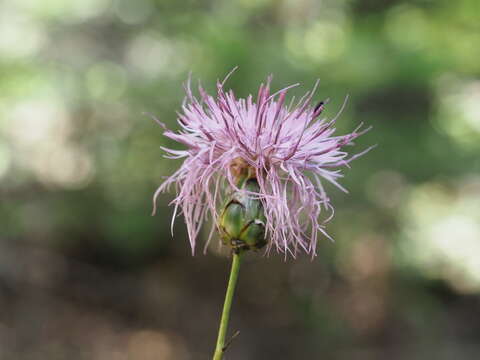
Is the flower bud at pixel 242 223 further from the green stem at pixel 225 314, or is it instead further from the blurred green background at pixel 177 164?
the blurred green background at pixel 177 164

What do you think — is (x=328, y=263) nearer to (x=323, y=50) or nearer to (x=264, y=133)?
(x=323, y=50)

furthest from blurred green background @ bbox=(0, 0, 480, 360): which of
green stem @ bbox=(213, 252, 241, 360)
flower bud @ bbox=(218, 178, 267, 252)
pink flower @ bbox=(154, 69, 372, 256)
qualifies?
green stem @ bbox=(213, 252, 241, 360)

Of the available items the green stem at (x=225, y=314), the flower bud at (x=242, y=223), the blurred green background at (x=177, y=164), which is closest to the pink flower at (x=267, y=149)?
the flower bud at (x=242, y=223)

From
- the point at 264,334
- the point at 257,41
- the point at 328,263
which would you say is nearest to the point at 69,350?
the point at 264,334

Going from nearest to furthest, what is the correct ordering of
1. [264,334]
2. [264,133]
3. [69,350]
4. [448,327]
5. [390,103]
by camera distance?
1. [264,133]
2. [390,103]
3. [69,350]
4. [264,334]
5. [448,327]

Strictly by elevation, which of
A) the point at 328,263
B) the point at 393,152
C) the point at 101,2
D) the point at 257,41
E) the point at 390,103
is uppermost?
the point at 101,2

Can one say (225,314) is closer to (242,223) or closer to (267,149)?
(242,223)

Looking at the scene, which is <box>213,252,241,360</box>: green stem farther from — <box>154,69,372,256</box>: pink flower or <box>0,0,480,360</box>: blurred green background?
<box>0,0,480,360</box>: blurred green background

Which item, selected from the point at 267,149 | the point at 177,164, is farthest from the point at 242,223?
the point at 177,164
